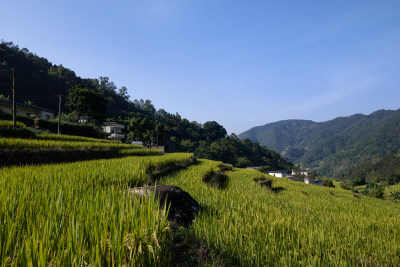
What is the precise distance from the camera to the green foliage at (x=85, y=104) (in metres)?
36.3

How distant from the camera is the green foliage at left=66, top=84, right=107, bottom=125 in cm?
3634

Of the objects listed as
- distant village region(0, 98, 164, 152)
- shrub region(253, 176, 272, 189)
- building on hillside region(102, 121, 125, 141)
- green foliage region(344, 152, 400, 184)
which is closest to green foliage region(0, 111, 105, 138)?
distant village region(0, 98, 164, 152)

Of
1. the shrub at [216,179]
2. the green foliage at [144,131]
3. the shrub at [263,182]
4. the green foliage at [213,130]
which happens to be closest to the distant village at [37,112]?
the green foliage at [144,131]

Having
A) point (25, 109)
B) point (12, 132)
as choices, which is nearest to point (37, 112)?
point (25, 109)

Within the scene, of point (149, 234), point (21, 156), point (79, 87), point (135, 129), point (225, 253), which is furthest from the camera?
point (135, 129)

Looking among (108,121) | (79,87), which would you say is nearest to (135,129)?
A: (108,121)

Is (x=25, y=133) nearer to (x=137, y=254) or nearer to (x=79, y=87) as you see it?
(x=137, y=254)

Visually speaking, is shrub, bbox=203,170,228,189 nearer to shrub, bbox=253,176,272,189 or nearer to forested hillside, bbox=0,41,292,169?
shrub, bbox=253,176,272,189

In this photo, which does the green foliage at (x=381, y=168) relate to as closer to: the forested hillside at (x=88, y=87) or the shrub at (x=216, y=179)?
the forested hillside at (x=88, y=87)

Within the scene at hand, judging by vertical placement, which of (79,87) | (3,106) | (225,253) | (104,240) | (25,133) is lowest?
(225,253)

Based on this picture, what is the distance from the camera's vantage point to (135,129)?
43469 millimetres

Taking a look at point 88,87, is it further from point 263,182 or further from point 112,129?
point 263,182

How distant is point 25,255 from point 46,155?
34.7ft

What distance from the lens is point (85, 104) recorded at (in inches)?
1448
